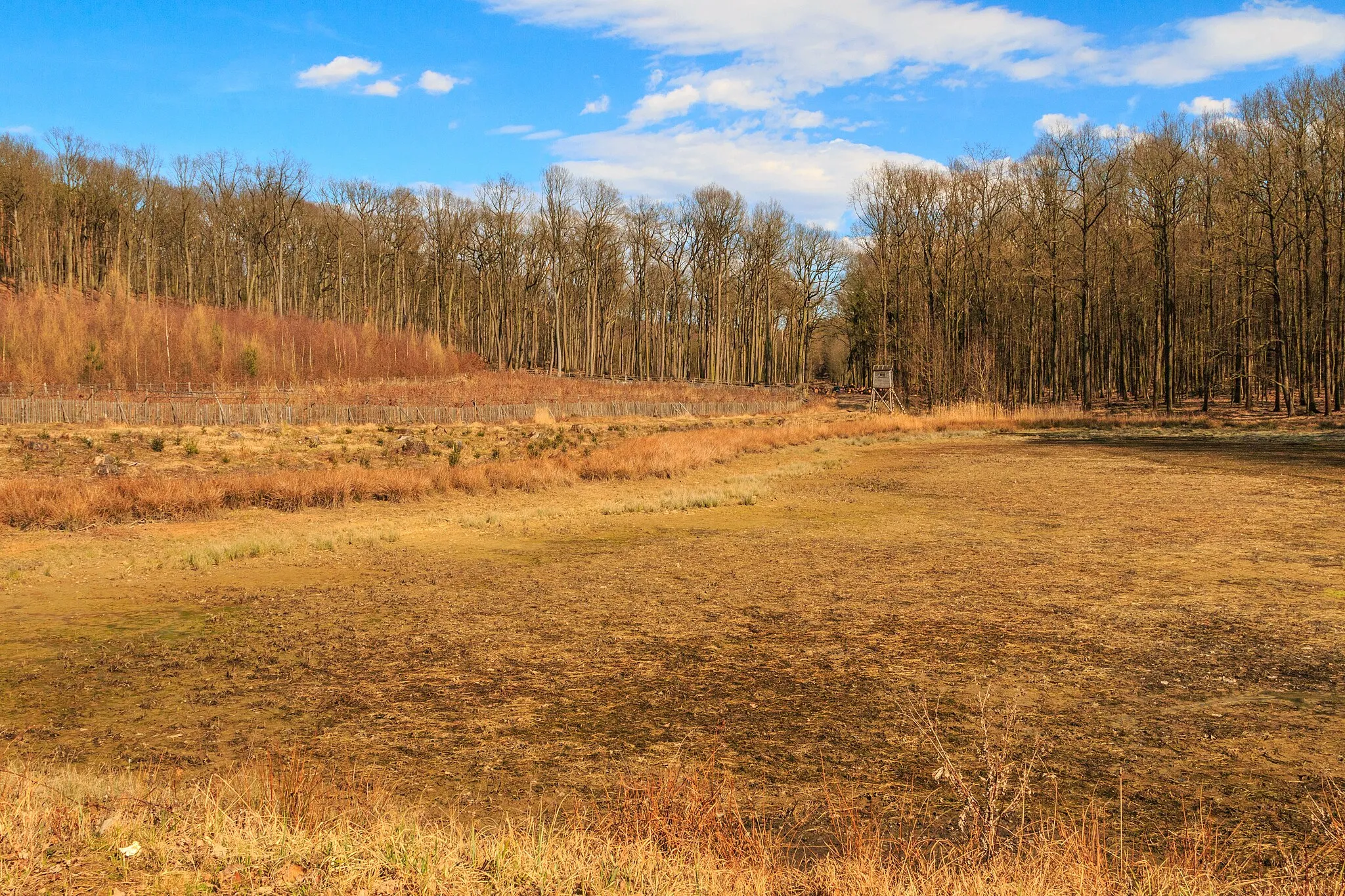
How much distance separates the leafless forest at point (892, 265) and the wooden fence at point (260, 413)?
23773 mm

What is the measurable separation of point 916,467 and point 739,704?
20494 mm

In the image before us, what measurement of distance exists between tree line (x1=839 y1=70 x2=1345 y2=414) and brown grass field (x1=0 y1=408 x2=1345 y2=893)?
96.4 ft

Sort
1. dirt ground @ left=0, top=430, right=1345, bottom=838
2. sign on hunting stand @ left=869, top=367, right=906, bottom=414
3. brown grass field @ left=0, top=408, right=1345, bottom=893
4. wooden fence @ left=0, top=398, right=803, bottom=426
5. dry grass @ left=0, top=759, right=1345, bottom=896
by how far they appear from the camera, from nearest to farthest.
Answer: dry grass @ left=0, top=759, right=1345, bottom=896, brown grass field @ left=0, top=408, right=1345, bottom=893, dirt ground @ left=0, top=430, right=1345, bottom=838, wooden fence @ left=0, top=398, right=803, bottom=426, sign on hunting stand @ left=869, top=367, right=906, bottom=414

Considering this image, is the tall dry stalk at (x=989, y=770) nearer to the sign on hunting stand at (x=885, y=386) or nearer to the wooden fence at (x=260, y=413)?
the wooden fence at (x=260, y=413)

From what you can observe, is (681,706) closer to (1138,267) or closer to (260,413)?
(260,413)

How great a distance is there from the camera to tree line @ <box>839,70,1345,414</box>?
124ft

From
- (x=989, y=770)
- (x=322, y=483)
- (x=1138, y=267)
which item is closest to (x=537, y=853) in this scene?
(x=989, y=770)

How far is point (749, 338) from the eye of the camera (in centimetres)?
8200

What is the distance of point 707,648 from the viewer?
800cm

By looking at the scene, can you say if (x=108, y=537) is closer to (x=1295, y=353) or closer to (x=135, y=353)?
(x=135, y=353)

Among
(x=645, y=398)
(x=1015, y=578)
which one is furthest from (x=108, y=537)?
(x=645, y=398)

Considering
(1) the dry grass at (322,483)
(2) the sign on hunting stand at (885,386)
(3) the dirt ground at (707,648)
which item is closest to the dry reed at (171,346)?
(1) the dry grass at (322,483)

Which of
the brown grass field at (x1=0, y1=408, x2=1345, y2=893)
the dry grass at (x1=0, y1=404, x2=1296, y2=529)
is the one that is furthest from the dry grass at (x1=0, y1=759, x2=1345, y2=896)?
the dry grass at (x1=0, y1=404, x2=1296, y2=529)

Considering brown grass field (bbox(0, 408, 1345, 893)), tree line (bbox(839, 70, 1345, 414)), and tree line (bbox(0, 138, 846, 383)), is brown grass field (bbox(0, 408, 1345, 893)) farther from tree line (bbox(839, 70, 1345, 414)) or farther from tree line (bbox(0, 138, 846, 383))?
tree line (bbox(0, 138, 846, 383))
